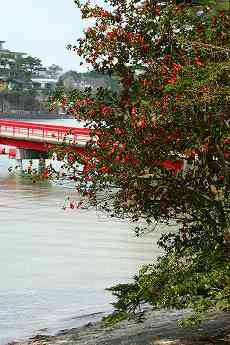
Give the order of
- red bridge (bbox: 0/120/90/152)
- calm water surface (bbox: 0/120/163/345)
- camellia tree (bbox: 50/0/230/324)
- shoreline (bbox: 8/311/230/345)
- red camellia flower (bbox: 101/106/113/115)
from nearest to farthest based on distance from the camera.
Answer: camellia tree (bbox: 50/0/230/324)
red camellia flower (bbox: 101/106/113/115)
shoreline (bbox: 8/311/230/345)
calm water surface (bbox: 0/120/163/345)
red bridge (bbox: 0/120/90/152)

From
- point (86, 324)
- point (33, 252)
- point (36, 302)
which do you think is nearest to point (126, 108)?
point (86, 324)

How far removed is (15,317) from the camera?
16.1 m

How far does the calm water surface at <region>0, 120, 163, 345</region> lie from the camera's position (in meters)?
16.3

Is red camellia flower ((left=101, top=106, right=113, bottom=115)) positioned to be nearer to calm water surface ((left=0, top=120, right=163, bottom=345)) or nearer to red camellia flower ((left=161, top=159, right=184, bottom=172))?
red camellia flower ((left=161, top=159, right=184, bottom=172))

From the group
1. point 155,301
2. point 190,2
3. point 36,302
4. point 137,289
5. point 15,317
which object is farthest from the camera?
point 36,302

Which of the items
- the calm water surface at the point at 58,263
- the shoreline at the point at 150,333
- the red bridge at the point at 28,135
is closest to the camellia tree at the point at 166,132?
the shoreline at the point at 150,333

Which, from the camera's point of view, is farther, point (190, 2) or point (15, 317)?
point (15, 317)

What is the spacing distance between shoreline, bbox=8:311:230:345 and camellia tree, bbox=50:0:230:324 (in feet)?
4.71

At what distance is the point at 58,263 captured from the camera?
22641 mm

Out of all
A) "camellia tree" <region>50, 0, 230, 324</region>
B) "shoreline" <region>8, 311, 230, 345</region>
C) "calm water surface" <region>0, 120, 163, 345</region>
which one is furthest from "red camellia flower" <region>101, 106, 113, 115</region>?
"shoreline" <region>8, 311, 230, 345</region>

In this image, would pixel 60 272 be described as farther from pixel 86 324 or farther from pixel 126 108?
pixel 126 108

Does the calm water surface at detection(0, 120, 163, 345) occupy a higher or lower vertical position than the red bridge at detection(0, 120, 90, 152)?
lower

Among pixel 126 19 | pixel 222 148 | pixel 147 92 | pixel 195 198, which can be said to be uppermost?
pixel 126 19

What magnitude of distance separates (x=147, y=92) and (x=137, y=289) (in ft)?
9.31
